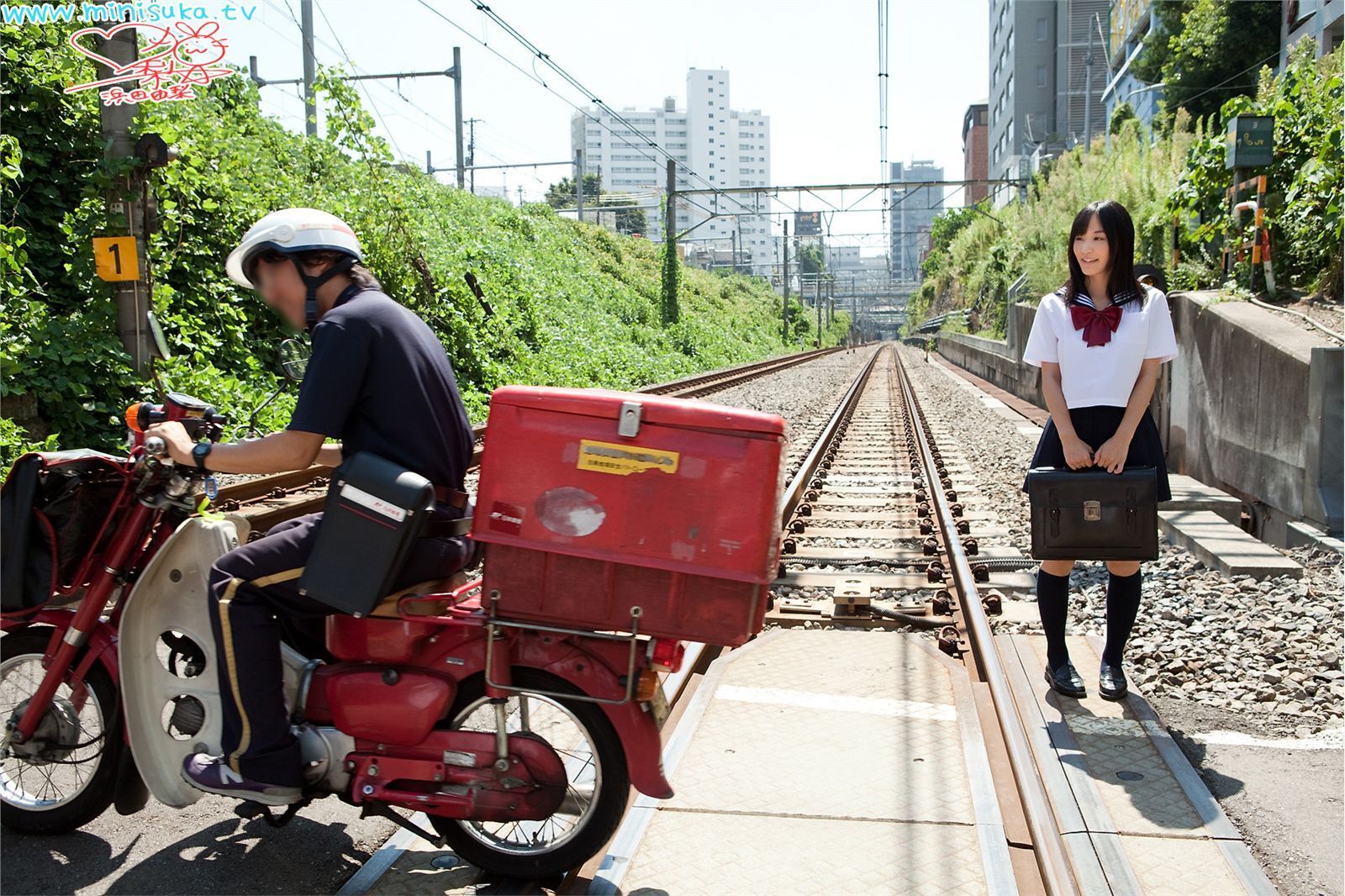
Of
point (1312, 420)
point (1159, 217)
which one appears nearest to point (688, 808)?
point (1312, 420)

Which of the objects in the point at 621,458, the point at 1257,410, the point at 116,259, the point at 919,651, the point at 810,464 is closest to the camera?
the point at 621,458

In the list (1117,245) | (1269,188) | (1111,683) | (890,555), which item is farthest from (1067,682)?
(1269,188)

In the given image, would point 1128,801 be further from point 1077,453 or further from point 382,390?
point 382,390

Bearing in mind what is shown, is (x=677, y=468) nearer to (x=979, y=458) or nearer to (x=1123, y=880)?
(x=1123, y=880)

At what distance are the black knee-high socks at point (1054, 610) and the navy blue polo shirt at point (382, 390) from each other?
2.64m

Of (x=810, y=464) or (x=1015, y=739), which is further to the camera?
(x=810, y=464)

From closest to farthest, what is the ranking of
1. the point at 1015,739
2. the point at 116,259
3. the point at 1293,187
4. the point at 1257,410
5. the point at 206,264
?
the point at 1015,739 → the point at 1257,410 → the point at 116,259 → the point at 1293,187 → the point at 206,264

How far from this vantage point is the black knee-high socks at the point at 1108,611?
15.1 feet

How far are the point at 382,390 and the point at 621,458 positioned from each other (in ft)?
2.15

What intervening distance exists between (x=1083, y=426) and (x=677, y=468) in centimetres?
227

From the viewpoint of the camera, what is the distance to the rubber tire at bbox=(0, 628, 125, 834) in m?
3.44

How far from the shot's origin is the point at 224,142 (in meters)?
16.2

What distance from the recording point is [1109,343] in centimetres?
441

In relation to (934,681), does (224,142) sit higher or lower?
higher
